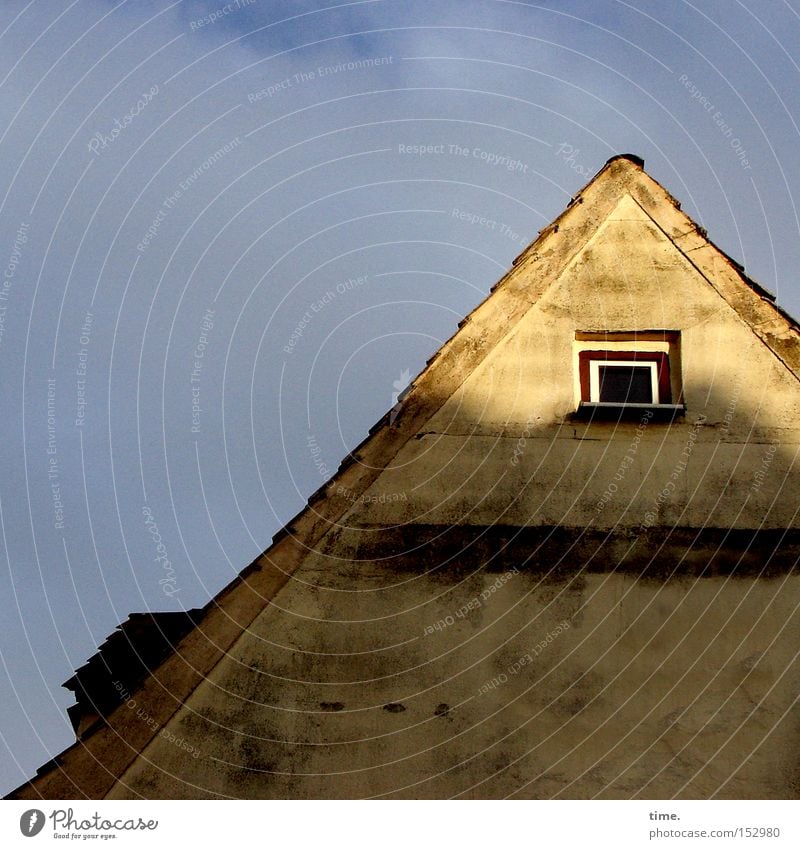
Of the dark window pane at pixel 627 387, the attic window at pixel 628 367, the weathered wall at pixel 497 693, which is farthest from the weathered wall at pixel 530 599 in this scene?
the dark window pane at pixel 627 387

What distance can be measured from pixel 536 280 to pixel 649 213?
1364 mm

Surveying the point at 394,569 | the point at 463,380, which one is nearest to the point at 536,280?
the point at 463,380

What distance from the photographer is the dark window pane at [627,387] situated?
11133mm

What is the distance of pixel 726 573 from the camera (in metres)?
10.2

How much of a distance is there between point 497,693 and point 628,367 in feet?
10.7

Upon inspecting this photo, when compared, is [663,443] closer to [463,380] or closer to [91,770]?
[463,380]
